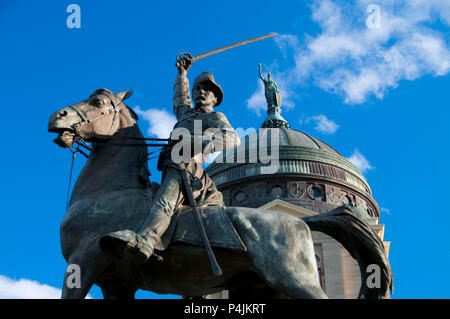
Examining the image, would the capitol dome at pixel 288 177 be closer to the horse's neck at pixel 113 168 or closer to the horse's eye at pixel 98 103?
the horse's neck at pixel 113 168

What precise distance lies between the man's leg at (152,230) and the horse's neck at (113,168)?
1.29ft

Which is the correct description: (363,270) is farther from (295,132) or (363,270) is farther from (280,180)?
(295,132)

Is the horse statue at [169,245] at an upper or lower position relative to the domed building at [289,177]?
lower

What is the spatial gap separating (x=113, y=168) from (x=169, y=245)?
1.26m

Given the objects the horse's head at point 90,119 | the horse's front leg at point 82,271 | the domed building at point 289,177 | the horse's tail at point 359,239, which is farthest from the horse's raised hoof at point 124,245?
the domed building at point 289,177

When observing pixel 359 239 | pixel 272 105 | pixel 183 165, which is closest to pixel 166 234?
pixel 183 165

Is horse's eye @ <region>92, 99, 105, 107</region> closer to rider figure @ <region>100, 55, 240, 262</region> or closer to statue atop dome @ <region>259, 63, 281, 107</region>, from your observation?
rider figure @ <region>100, 55, 240, 262</region>

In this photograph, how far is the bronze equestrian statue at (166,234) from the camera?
6.53 meters

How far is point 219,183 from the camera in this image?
53688 millimetres

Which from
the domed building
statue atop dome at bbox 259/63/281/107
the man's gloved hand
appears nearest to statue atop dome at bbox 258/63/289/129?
statue atop dome at bbox 259/63/281/107
